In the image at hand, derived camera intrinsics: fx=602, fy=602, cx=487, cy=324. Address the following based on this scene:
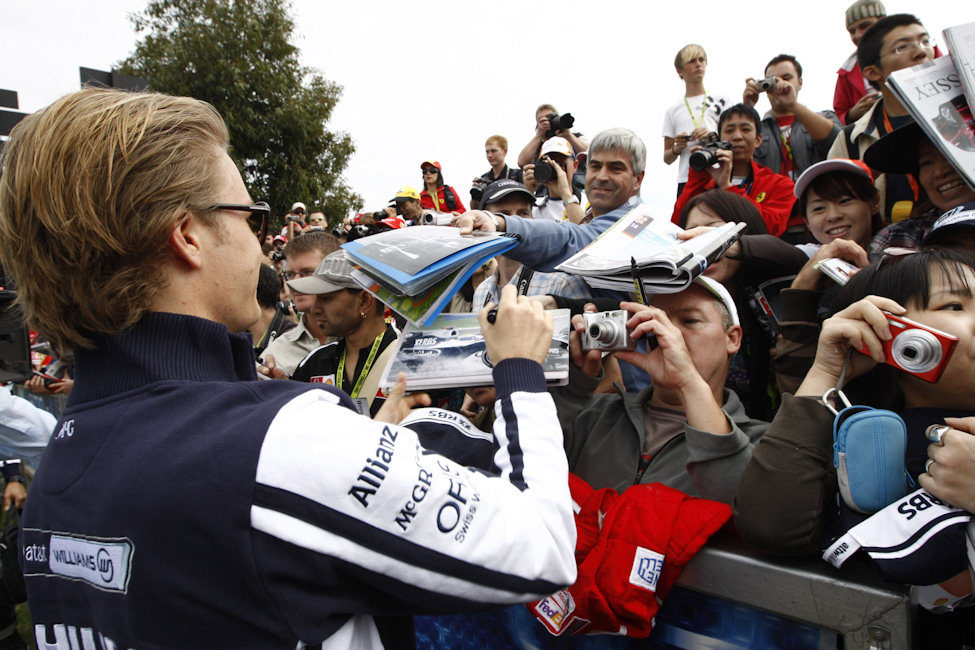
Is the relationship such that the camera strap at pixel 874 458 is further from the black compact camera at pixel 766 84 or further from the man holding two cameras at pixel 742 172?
the black compact camera at pixel 766 84

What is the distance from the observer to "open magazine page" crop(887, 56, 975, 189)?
1937 mm

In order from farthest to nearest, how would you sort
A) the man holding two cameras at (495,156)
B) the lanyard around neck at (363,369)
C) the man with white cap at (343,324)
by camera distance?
the man holding two cameras at (495,156)
the man with white cap at (343,324)
the lanyard around neck at (363,369)

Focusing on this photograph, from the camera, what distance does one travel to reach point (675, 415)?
1.91 m

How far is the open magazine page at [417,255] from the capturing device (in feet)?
5.24

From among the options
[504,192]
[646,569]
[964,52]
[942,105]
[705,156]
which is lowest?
[646,569]

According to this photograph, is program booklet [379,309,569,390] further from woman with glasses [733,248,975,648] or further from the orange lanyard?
the orange lanyard

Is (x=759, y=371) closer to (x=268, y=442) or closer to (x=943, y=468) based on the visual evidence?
(x=943, y=468)

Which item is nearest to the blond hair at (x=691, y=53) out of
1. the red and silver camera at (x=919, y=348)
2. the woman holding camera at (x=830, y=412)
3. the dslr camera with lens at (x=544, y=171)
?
the dslr camera with lens at (x=544, y=171)

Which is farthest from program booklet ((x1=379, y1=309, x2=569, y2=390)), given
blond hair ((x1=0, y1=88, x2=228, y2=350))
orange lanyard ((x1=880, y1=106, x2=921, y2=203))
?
orange lanyard ((x1=880, y1=106, x2=921, y2=203))

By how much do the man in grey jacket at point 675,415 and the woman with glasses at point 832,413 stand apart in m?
0.19

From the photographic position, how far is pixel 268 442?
0.93 m

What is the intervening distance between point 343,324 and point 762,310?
88.9 inches

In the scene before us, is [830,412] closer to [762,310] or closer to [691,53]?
[762,310]

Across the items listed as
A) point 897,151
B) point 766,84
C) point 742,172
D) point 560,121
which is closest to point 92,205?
point 897,151
